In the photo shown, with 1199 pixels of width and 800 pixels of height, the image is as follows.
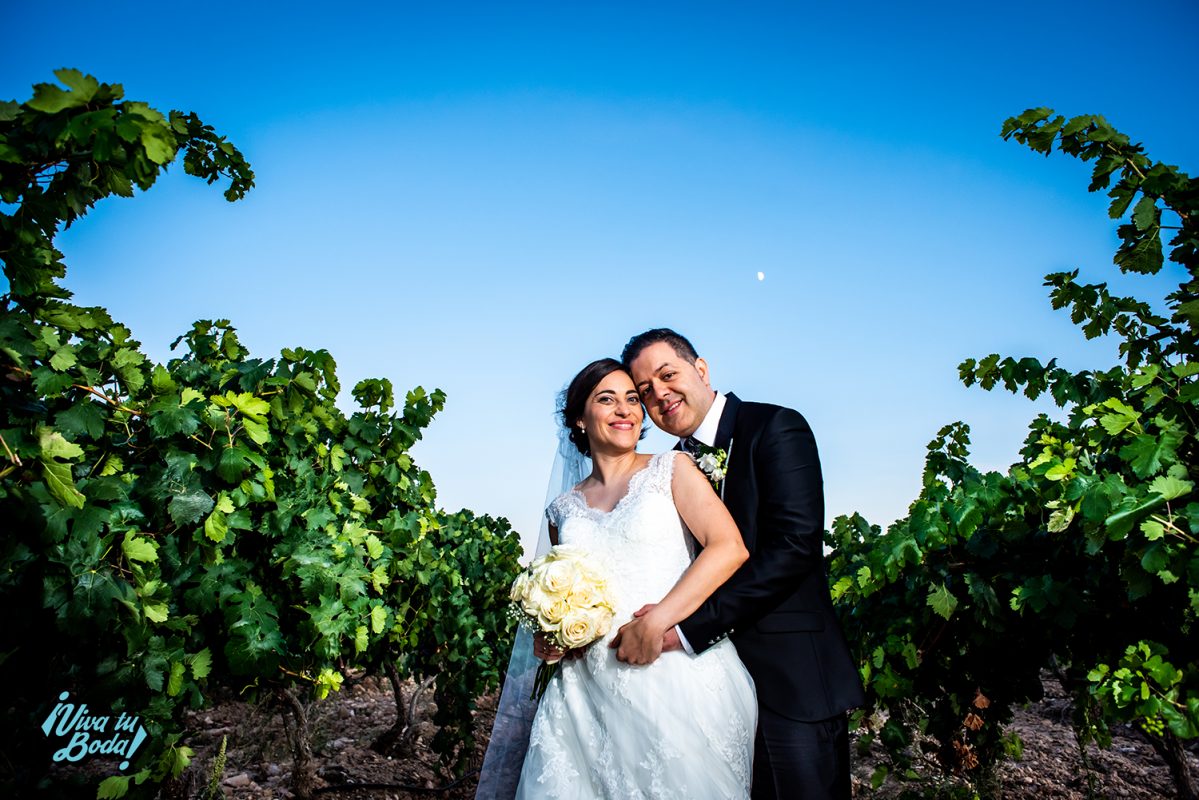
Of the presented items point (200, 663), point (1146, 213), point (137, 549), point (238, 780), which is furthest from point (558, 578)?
point (238, 780)

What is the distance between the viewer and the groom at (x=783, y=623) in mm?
2564

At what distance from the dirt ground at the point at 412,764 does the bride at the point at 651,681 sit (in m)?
3.05

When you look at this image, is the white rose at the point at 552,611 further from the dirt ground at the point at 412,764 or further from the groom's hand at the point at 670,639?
the dirt ground at the point at 412,764

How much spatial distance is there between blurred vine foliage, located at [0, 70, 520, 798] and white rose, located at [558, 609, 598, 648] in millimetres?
1675

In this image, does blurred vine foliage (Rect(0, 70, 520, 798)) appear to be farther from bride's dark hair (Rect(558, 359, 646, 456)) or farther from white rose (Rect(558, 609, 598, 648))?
white rose (Rect(558, 609, 598, 648))

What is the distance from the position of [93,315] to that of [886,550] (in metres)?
3.85

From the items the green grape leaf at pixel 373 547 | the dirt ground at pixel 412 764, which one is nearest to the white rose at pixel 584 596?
the green grape leaf at pixel 373 547

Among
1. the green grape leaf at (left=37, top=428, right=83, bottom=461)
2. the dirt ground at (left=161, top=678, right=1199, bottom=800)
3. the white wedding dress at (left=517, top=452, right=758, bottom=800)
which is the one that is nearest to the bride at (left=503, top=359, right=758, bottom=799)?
the white wedding dress at (left=517, top=452, right=758, bottom=800)

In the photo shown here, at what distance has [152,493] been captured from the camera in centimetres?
296

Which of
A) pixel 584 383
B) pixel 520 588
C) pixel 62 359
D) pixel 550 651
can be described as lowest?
pixel 550 651

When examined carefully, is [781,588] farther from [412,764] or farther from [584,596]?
[412,764]

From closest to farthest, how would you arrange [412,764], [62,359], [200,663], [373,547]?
1. [62,359]
2. [200,663]
3. [373,547]
4. [412,764]

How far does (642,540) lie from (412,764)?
5.27 m

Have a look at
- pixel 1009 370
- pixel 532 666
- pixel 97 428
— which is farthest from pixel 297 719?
pixel 1009 370
